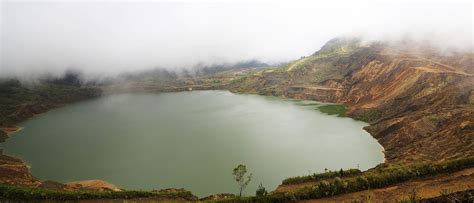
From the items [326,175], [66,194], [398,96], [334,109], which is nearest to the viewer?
[66,194]

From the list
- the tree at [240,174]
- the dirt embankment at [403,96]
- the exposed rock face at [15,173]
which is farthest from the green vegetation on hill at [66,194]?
the dirt embankment at [403,96]

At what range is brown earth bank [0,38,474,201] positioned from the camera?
56062 millimetres

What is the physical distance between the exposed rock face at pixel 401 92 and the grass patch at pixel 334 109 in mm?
2782

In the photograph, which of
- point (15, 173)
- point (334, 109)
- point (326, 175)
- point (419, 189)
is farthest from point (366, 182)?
point (334, 109)

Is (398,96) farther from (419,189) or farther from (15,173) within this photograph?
(15,173)

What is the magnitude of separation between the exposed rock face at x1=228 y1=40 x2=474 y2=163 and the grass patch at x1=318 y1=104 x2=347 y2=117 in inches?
110

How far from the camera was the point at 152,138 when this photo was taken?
268 ft

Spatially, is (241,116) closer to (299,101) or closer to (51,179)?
(299,101)

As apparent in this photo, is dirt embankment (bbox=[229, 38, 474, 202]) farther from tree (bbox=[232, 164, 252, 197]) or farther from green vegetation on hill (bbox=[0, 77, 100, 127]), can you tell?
green vegetation on hill (bbox=[0, 77, 100, 127])

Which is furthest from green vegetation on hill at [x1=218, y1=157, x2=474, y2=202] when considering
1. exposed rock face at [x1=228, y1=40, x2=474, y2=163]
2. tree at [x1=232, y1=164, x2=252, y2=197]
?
exposed rock face at [x1=228, y1=40, x2=474, y2=163]

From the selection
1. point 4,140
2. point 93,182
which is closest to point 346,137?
point 93,182

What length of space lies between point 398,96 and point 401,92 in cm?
209

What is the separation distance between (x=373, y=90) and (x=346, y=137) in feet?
146

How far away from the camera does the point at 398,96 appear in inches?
3848
